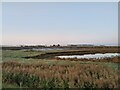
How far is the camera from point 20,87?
18.2 m

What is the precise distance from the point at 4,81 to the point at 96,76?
23.1 ft

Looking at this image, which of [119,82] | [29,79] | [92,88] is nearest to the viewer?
[92,88]

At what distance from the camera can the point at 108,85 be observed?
57.6ft

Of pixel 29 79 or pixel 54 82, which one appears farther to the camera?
pixel 29 79

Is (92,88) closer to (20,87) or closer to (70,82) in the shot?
(70,82)

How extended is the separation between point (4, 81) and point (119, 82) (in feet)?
28.1

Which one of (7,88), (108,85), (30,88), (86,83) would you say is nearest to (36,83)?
(30,88)

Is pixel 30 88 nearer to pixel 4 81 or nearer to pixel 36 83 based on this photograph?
pixel 36 83

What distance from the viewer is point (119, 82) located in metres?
18.5

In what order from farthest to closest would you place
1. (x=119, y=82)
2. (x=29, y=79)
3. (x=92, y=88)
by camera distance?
(x=29, y=79) → (x=119, y=82) → (x=92, y=88)

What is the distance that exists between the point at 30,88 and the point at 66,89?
2715mm

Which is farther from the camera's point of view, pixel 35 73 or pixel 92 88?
pixel 35 73

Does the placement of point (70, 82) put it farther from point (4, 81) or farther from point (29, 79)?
point (4, 81)

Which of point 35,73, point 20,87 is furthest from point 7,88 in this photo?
point 35,73
